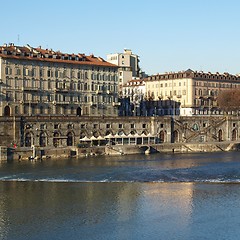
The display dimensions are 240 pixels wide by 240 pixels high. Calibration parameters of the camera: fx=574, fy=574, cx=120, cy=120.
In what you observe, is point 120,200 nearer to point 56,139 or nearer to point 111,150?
point 111,150

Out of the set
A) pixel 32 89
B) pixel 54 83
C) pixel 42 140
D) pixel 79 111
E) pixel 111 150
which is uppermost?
pixel 54 83

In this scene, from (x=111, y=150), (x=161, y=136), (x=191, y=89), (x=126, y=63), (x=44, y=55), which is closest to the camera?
(x=111, y=150)

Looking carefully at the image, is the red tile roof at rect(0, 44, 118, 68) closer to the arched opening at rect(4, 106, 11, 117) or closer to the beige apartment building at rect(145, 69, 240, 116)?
the arched opening at rect(4, 106, 11, 117)

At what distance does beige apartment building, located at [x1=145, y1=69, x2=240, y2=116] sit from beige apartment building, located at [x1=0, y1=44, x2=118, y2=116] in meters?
27.0

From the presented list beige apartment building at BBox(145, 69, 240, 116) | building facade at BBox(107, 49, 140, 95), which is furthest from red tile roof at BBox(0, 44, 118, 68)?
building facade at BBox(107, 49, 140, 95)

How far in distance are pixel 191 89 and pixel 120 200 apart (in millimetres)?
80763

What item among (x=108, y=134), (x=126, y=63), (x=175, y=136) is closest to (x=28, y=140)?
(x=108, y=134)

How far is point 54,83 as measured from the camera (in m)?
99.8

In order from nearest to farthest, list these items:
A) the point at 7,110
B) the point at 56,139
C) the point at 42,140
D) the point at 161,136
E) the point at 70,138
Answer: the point at 42,140
the point at 56,139
the point at 7,110
the point at 70,138
the point at 161,136

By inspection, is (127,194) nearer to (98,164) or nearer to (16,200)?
(16,200)

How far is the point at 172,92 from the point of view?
135125 millimetres

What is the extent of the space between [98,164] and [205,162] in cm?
1512

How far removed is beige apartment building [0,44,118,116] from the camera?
95.1 metres

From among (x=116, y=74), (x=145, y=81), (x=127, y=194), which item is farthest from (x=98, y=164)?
(x=145, y=81)
